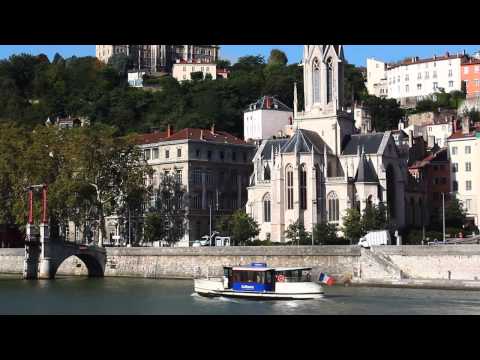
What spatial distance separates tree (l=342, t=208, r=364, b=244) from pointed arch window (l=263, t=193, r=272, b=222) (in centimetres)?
Result: 852

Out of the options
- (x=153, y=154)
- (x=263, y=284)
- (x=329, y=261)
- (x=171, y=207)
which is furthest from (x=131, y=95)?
(x=263, y=284)

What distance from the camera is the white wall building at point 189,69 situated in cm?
15538

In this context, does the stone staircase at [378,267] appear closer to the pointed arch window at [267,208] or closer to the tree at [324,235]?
the tree at [324,235]

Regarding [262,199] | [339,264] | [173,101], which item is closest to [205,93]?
[173,101]

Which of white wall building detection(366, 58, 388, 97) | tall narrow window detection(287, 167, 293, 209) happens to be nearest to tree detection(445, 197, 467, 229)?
tall narrow window detection(287, 167, 293, 209)

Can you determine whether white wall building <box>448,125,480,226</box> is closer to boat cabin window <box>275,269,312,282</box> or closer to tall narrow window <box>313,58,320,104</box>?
tall narrow window <box>313,58,320,104</box>

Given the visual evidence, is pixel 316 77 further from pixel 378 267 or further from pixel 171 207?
pixel 378 267

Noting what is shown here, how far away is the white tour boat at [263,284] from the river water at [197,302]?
0.73 m

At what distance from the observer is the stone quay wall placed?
49.9 metres

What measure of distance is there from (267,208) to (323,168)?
550cm

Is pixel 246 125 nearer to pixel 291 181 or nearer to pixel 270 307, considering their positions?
pixel 291 181

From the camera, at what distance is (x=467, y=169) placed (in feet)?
263

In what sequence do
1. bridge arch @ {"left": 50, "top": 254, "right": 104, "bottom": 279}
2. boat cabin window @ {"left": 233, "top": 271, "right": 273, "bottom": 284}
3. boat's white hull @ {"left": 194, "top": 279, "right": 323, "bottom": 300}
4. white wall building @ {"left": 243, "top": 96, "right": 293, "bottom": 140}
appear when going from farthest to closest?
white wall building @ {"left": 243, "top": 96, "right": 293, "bottom": 140}
bridge arch @ {"left": 50, "top": 254, "right": 104, "bottom": 279}
boat cabin window @ {"left": 233, "top": 271, "right": 273, "bottom": 284}
boat's white hull @ {"left": 194, "top": 279, "right": 323, "bottom": 300}
